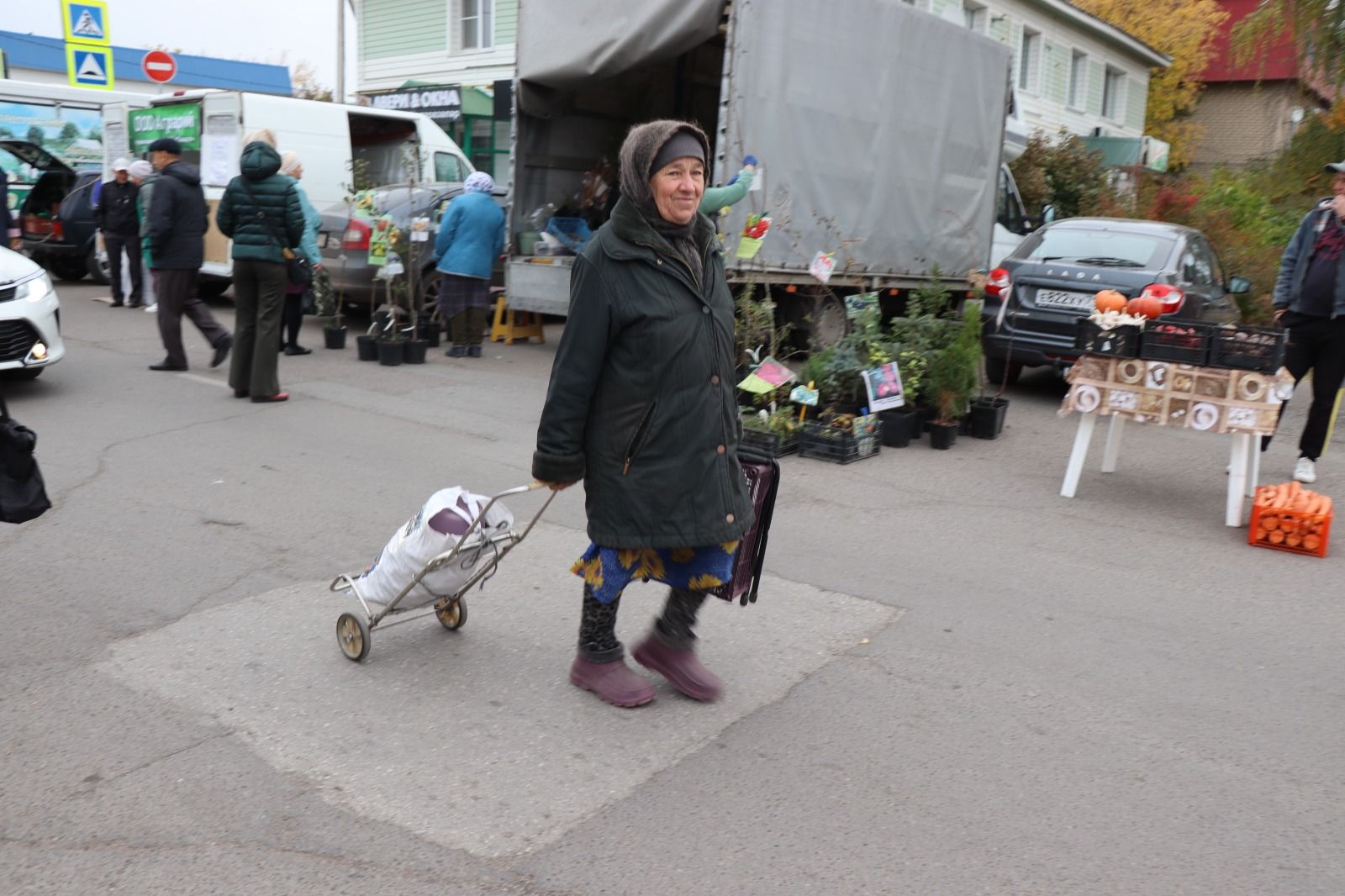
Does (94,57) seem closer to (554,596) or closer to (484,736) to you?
(554,596)

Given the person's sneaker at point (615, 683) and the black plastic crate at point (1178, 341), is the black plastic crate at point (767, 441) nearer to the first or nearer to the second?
the black plastic crate at point (1178, 341)

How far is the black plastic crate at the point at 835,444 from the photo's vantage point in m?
8.12

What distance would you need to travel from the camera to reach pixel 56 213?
57.5ft

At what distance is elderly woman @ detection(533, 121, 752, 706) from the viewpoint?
366cm

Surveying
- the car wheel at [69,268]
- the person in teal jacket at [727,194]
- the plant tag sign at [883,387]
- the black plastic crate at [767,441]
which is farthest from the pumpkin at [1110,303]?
the car wheel at [69,268]

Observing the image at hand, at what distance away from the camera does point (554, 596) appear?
525 cm

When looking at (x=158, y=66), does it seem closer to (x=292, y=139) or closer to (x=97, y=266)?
(x=97, y=266)

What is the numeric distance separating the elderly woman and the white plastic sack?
1.98ft

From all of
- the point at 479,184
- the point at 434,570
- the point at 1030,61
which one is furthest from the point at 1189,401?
the point at 1030,61

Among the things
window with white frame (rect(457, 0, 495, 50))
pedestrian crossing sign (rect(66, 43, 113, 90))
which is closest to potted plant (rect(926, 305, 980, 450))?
pedestrian crossing sign (rect(66, 43, 113, 90))

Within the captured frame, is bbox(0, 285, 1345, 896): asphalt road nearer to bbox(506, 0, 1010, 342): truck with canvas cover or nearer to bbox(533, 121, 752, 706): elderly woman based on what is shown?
bbox(533, 121, 752, 706): elderly woman

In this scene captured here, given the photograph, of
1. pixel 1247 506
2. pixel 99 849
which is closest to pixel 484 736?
pixel 99 849

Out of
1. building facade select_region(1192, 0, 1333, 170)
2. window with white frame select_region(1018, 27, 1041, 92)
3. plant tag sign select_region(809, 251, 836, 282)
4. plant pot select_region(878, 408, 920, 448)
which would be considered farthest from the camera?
building facade select_region(1192, 0, 1333, 170)

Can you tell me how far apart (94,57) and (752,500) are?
57.9ft
